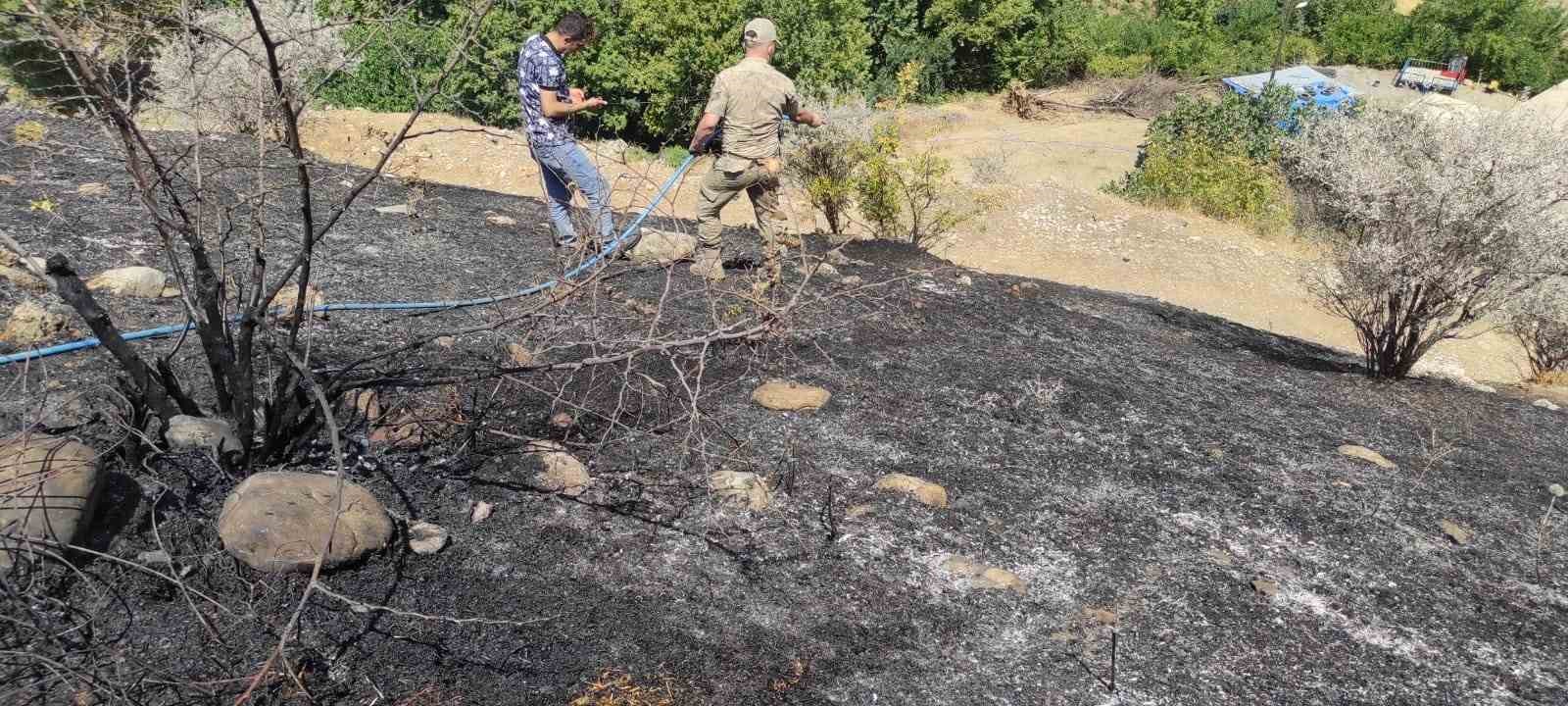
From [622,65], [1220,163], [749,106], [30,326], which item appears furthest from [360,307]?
[1220,163]

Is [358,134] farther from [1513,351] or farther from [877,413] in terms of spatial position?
[1513,351]

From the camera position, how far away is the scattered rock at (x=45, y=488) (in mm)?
2438

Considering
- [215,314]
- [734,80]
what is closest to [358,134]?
[734,80]

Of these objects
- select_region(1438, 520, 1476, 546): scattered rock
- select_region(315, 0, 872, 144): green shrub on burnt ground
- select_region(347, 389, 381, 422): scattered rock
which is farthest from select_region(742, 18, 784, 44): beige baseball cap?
select_region(315, 0, 872, 144): green shrub on burnt ground

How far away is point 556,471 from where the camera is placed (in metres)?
3.33

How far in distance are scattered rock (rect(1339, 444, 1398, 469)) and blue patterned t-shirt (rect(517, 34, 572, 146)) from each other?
A: 156 inches

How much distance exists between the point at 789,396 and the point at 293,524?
199 cm

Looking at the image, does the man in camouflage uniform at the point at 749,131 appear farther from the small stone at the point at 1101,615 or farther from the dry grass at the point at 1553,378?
the dry grass at the point at 1553,378

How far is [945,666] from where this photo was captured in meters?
2.67

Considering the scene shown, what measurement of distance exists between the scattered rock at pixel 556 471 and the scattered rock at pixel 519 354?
67cm

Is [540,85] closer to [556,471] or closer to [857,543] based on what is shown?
[556,471]

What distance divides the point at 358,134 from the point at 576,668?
10.2 meters

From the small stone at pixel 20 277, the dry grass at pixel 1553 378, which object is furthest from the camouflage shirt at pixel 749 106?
the dry grass at pixel 1553 378

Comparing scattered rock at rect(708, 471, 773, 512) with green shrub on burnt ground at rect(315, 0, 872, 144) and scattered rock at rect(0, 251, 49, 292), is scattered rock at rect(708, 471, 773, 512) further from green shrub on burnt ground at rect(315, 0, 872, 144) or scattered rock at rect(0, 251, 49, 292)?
green shrub on burnt ground at rect(315, 0, 872, 144)
